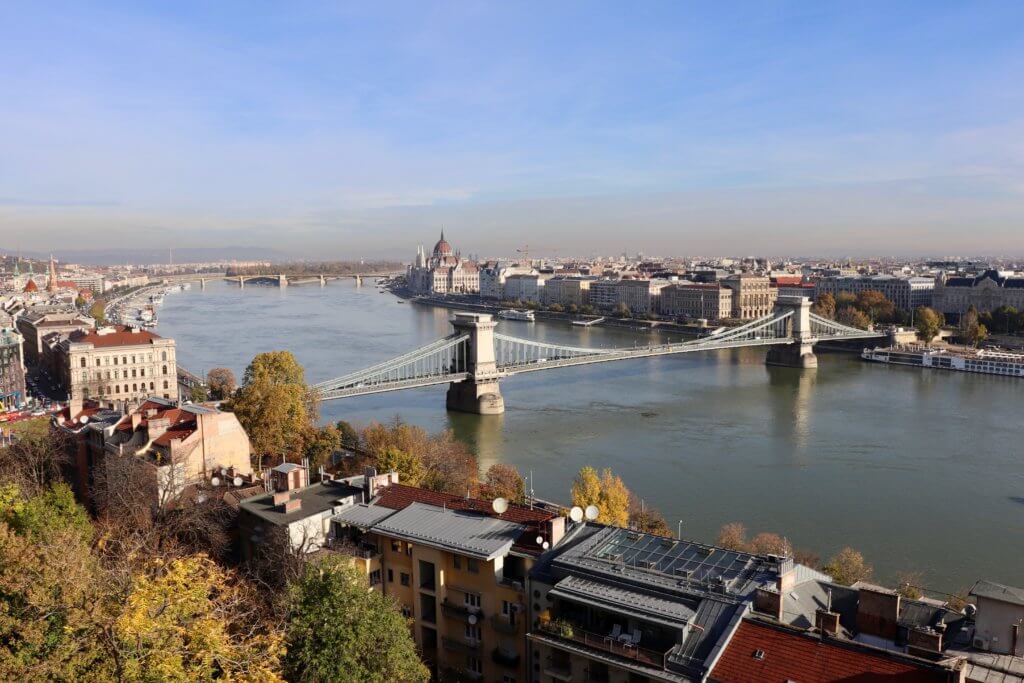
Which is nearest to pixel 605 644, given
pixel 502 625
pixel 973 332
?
pixel 502 625

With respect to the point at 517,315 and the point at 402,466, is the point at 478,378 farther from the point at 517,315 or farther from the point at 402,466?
the point at 517,315

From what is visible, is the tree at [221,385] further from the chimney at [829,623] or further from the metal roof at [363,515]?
the chimney at [829,623]

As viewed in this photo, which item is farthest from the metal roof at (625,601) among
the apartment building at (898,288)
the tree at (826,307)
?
the apartment building at (898,288)

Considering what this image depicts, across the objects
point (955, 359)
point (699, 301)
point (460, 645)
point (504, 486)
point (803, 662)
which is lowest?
point (955, 359)

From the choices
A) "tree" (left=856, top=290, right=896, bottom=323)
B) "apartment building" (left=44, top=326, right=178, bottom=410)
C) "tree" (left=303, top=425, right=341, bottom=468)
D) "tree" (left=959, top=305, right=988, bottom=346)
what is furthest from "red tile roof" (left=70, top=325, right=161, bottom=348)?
"tree" (left=856, top=290, right=896, bottom=323)

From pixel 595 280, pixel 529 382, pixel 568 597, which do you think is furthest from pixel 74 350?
pixel 595 280
